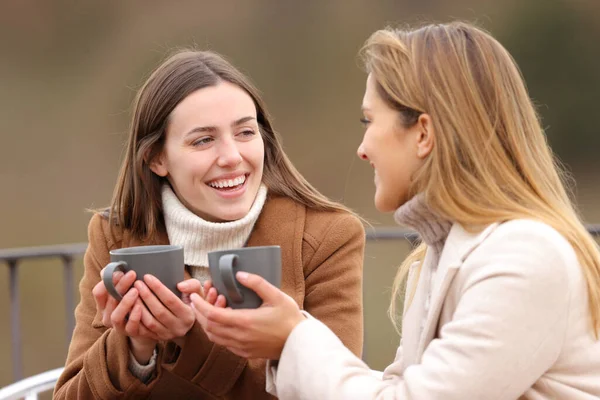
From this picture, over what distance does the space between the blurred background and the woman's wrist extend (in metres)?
6.32

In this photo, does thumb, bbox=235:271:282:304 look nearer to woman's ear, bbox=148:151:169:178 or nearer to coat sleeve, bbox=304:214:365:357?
coat sleeve, bbox=304:214:365:357

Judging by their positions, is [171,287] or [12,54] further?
[12,54]

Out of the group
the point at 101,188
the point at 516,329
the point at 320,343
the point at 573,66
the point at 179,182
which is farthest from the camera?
the point at 101,188

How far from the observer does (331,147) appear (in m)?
10.1

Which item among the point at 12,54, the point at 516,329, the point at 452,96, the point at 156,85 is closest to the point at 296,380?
the point at 516,329

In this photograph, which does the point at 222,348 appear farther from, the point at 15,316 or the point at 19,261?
the point at 15,316

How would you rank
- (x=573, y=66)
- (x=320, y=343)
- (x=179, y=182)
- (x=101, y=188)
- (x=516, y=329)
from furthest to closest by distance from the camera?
(x=101, y=188) → (x=573, y=66) → (x=179, y=182) → (x=320, y=343) → (x=516, y=329)

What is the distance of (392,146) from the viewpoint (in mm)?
1541

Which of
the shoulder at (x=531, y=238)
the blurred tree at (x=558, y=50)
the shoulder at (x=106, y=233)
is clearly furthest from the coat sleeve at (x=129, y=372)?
the blurred tree at (x=558, y=50)

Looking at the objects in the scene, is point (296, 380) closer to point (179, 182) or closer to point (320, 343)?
point (320, 343)

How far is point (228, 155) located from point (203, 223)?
17 centimetres

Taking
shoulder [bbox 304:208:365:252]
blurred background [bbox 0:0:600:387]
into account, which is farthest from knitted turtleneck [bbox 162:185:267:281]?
blurred background [bbox 0:0:600:387]

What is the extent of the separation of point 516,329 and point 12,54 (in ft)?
31.9

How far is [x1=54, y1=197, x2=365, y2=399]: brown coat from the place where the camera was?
1862 millimetres
